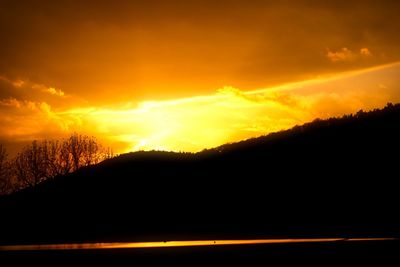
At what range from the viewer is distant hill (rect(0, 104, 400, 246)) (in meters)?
27.3

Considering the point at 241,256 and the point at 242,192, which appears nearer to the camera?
the point at 241,256

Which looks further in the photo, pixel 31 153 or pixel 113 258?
pixel 31 153

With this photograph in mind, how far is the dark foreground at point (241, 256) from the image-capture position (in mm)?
7504

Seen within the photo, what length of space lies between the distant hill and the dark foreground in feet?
51.4

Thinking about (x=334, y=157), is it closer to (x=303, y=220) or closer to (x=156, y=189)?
(x=303, y=220)

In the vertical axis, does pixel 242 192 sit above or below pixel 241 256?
above

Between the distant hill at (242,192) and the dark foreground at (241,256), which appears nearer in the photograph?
the dark foreground at (241,256)

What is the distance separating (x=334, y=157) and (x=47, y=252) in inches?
1050

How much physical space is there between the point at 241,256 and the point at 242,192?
25464mm

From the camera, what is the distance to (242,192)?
33.0m

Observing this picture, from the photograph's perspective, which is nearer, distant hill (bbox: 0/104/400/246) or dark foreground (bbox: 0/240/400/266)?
dark foreground (bbox: 0/240/400/266)

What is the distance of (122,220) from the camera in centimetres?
3375

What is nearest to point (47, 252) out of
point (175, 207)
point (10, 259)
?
point (10, 259)

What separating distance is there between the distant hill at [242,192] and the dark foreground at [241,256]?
15.7m
